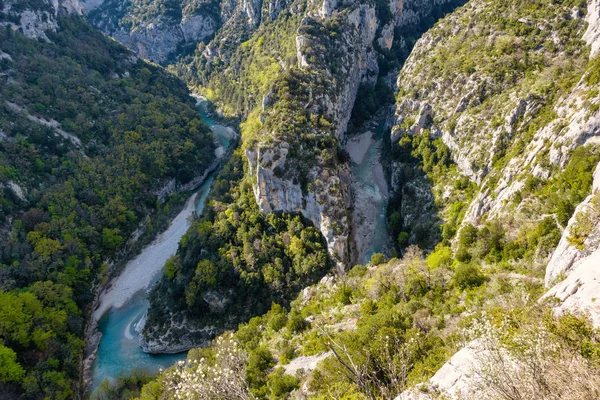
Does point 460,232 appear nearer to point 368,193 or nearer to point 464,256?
point 464,256

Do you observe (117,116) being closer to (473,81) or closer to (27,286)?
(27,286)

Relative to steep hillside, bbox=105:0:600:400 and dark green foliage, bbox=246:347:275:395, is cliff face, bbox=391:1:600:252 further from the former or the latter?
dark green foliage, bbox=246:347:275:395

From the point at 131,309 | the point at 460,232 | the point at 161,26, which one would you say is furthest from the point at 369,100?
the point at 161,26

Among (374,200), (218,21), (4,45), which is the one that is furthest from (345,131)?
(218,21)

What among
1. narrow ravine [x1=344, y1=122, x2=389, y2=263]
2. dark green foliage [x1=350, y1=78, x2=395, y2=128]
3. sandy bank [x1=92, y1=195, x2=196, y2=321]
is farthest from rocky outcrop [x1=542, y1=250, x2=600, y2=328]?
dark green foliage [x1=350, y1=78, x2=395, y2=128]

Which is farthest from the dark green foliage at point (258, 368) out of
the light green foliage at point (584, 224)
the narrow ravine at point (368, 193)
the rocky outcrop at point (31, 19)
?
the rocky outcrop at point (31, 19)

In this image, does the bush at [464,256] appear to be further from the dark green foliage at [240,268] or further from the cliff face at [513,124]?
the dark green foliage at [240,268]
